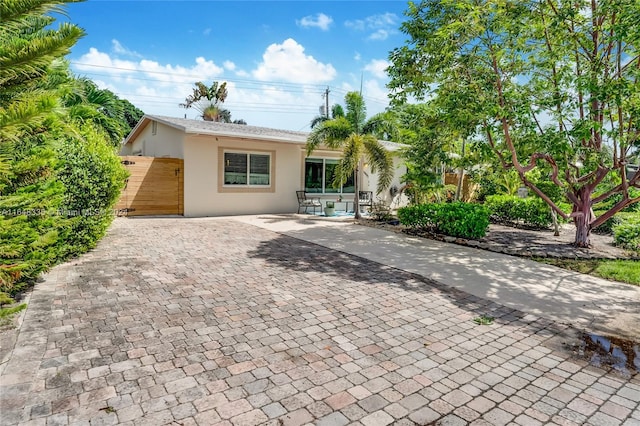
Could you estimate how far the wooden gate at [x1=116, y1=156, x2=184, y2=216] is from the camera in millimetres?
13141

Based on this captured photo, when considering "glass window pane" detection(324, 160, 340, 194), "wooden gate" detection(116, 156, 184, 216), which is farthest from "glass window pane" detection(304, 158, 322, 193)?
"wooden gate" detection(116, 156, 184, 216)

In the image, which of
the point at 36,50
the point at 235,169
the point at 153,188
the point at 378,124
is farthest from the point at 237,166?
the point at 36,50

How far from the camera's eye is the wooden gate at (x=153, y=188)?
13.1 meters

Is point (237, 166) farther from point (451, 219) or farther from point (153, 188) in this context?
point (451, 219)

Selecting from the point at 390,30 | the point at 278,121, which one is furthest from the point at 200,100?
the point at 390,30

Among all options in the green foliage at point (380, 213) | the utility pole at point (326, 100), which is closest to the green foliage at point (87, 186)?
the green foliage at point (380, 213)

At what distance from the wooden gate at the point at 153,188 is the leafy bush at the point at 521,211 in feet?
36.3

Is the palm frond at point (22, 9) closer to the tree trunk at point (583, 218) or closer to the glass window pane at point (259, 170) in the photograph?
the tree trunk at point (583, 218)

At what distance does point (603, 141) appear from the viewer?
28.2ft

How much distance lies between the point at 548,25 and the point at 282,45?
41.4 feet

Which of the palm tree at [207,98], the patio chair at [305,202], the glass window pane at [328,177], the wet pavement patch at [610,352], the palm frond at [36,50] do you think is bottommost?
the wet pavement patch at [610,352]

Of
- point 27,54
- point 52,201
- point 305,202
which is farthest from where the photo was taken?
point 305,202

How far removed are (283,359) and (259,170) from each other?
12.2 meters

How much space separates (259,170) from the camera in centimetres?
1506
